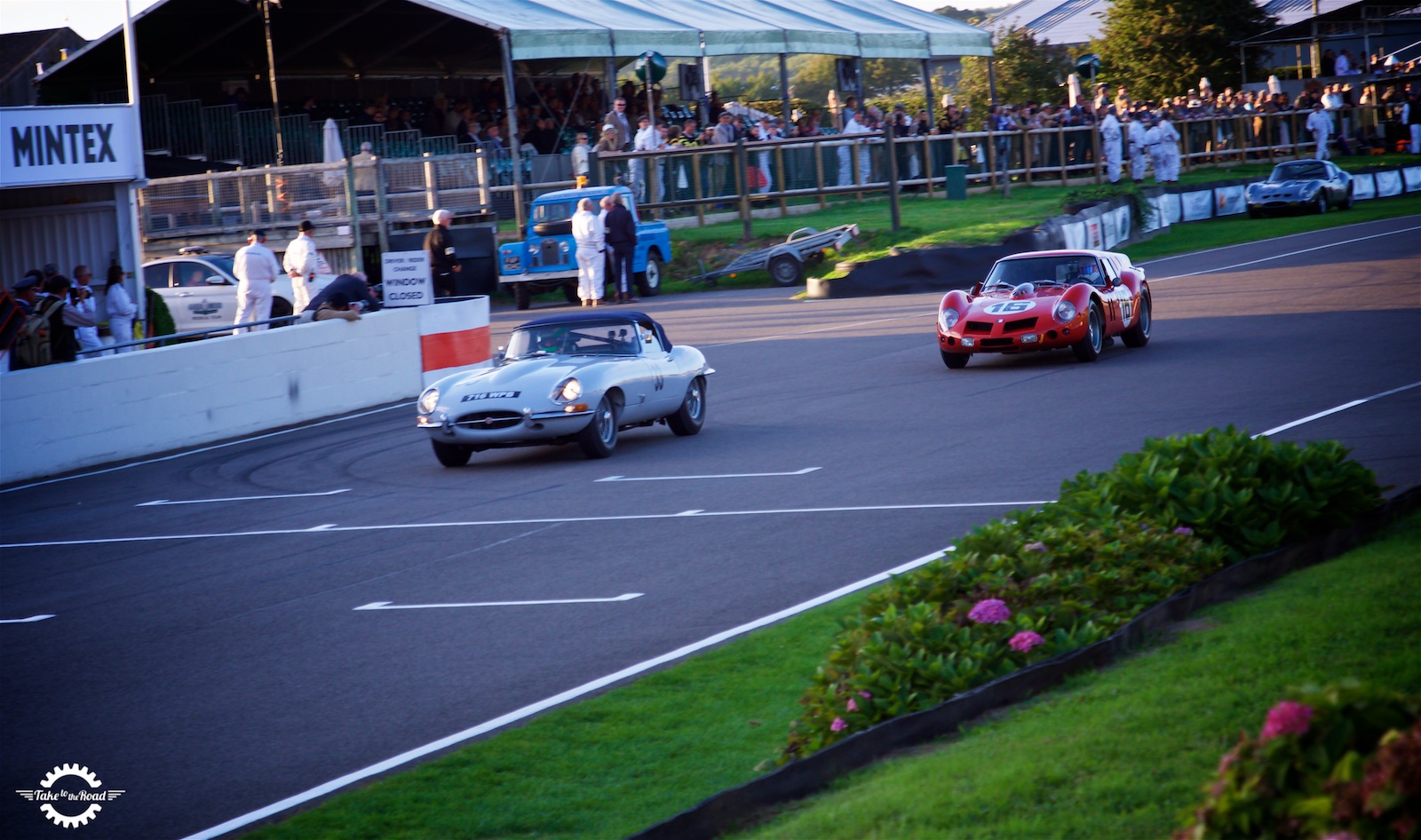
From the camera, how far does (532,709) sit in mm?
6449

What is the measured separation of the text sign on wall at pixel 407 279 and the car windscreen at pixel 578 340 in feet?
20.9

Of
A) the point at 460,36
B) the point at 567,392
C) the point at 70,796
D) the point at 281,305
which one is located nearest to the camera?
the point at 70,796

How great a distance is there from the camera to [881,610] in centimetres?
577

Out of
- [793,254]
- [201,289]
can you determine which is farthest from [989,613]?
[793,254]

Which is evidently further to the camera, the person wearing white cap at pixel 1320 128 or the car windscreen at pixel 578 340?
the person wearing white cap at pixel 1320 128

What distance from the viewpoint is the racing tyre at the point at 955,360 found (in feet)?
56.6

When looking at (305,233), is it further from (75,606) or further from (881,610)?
(881,610)

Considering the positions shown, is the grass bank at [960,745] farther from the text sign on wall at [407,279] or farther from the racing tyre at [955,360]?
the text sign on wall at [407,279]

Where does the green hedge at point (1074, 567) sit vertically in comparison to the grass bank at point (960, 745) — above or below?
above

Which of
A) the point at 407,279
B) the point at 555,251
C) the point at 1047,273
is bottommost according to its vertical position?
the point at 1047,273

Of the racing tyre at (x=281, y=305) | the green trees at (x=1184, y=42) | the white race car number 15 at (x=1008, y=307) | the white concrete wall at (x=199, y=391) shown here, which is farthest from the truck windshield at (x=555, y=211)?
the green trees at (x=1184, y=42)

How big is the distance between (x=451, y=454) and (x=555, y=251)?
1542cm

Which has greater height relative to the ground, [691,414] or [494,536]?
[691,414]

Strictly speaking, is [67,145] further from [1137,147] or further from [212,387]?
[1137,147]
